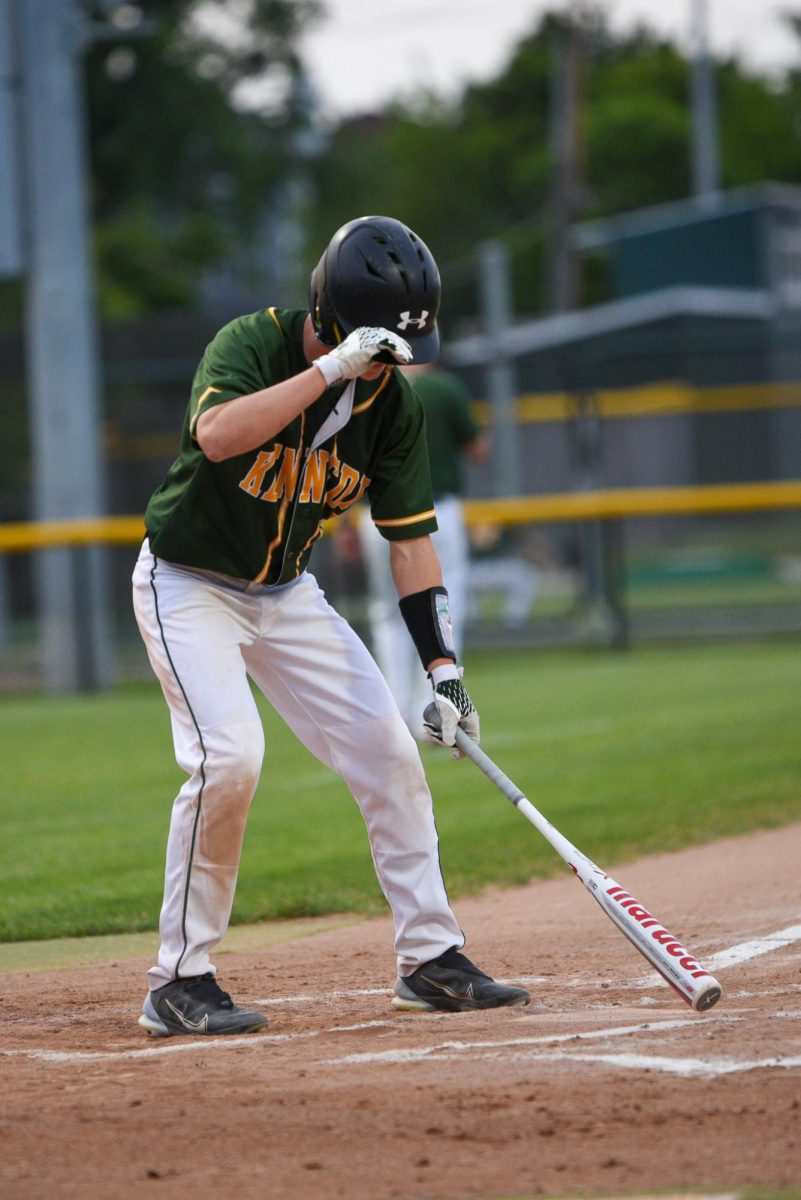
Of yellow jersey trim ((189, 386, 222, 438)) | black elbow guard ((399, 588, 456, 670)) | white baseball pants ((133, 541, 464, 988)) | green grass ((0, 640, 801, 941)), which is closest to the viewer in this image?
yellow jersey trim ((189, 386, 222, 438))

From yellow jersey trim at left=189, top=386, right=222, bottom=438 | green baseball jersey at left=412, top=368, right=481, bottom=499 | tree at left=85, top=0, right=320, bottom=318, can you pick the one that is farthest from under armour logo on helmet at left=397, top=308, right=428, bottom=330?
tree at left=85, top=0, right=320, bottom=318

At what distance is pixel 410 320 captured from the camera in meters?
4.61

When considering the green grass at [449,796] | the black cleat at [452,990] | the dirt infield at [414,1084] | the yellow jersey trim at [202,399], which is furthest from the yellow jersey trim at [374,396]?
the green grass at [449,796]

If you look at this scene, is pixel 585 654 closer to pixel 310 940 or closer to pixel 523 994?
pixel 310 940

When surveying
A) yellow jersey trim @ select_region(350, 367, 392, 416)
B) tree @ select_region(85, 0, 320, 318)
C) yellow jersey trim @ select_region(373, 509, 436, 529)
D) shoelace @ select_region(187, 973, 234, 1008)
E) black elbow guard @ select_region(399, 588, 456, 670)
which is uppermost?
tree @ select_region(85, 0, 320, 318)

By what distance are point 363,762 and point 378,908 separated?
6.25 feet

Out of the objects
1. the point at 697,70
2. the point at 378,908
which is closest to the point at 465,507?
the point at 378,908

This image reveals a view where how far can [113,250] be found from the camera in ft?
126

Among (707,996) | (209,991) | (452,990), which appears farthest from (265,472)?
(707,996)

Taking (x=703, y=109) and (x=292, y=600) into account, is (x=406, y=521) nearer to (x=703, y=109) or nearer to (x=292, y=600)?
(x=292, y=600)

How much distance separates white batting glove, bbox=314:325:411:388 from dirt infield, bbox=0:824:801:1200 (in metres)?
1.64

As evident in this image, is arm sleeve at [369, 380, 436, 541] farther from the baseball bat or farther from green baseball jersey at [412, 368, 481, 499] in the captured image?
green baseball jersey at [412, 368, 481, 499]

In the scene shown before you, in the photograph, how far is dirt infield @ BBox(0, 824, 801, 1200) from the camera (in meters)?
3.30

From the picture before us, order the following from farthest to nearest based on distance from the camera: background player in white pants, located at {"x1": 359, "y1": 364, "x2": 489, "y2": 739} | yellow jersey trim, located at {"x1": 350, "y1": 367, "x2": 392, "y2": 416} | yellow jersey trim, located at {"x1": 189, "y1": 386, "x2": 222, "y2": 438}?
background player in white pants, located at {"x1": 359, "y1": 364, "x2": 489, "y2": 739} < yellow jersey trim, located at {"x1": 350, "y1": 367, "x2": 392, "y2": 416} < yellow jersey trim, located at {"x1": 189, "y1": 386, "x2": 222, "y2": 438}
